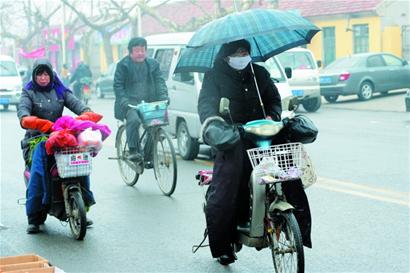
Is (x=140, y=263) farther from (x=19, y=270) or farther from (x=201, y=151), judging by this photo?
(x=201, y=151)

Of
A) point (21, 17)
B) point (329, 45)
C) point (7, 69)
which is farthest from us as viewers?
point (21, 17)

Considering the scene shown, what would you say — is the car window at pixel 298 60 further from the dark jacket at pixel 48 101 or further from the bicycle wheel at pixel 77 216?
the bicycle wheel at pixel 77 216

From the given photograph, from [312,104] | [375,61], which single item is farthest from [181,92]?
[375,61]

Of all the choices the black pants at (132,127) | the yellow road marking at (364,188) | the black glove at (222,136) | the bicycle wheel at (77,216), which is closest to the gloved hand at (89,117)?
the bicycle wheel at (77,216)

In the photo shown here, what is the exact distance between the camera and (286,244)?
569 cm

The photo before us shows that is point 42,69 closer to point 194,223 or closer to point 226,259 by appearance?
point 194,223

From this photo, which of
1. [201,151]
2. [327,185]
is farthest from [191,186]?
[201,151]

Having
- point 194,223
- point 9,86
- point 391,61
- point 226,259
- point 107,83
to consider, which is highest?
point 391,61

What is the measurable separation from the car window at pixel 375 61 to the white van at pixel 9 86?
11.9 meters

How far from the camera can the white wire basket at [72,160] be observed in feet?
24.9

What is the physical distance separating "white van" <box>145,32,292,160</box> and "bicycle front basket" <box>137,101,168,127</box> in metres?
2.95

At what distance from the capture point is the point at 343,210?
8.66 m

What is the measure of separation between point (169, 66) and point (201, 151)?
5.19ft

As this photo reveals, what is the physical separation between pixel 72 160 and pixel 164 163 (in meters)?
2.48
